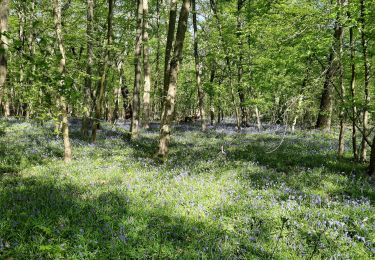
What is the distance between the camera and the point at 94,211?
231 inches

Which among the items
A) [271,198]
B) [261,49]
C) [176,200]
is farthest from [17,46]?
[261,49]

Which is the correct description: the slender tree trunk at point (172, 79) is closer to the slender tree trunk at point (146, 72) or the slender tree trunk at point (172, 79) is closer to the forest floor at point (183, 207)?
the forest floor at point (183, 207)

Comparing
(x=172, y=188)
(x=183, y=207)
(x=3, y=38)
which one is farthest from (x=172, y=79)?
(x=3, y=38)

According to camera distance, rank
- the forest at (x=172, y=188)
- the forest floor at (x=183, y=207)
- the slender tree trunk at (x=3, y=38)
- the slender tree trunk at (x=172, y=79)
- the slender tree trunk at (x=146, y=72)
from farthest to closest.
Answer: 1. the slender tree trunk at (x=146, y=72)
2. the slender tree trunk at (x=172, y=79)
3. the forest floor at (x=183, y=207)
4. the forest at (x=172, y=188)
5. the slender tree trunk at (x=3, y=38)

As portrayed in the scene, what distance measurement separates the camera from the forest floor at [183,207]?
15.5 feet

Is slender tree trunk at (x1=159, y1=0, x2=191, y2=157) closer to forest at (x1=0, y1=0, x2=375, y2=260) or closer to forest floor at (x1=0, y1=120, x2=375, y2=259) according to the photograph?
forest at (x1=0, y1=0, x2=375, y2=260)

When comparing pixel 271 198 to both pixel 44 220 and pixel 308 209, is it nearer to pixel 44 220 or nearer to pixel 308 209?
pixel 308 209

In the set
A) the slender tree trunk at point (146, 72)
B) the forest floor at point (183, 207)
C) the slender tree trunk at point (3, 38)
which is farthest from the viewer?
the slender tree trunk at point (146, 72)

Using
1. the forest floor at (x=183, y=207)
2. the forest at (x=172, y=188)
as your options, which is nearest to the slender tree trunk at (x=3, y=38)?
the forest at (x=172, y=188)

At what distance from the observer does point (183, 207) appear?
256 inches

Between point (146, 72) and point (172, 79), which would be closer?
point (172, 79)

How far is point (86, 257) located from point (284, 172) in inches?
282

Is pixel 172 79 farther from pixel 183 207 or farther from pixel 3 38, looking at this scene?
pixel 3 38

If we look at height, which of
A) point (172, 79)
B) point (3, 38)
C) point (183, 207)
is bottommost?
point (183, 207)
